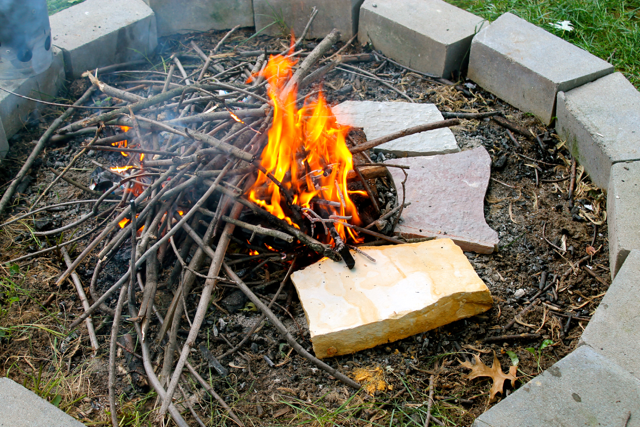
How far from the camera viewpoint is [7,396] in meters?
2.21

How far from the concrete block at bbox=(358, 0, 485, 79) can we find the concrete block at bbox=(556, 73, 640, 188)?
101cm

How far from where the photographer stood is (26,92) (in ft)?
13.2

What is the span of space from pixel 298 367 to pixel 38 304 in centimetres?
153

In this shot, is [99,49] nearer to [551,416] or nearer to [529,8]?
[529,8]

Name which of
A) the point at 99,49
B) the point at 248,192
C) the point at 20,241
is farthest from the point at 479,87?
the point at 20,241

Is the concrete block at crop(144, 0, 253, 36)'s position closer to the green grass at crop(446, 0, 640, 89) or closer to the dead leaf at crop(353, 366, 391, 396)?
the green grass at crop(446, 0, 640, 89)

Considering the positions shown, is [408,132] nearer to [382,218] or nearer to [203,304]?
[382,218]

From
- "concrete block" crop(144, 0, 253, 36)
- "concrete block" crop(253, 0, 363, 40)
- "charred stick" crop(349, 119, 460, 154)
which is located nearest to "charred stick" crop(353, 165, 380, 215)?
"charred stick" crop(349, 119, 460, 154)

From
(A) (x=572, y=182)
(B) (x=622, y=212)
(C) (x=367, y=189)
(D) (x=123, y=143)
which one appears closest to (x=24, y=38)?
(D) (x=123, y=143)

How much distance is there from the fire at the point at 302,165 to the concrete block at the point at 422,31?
5.82 feet

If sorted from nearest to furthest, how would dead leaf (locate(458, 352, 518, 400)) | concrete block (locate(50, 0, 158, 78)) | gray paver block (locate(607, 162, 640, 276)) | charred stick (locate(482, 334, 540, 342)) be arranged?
1. dead leaf (locate(458, 352, 518, 400))
2. charred stick (locate(482, 334, 540, 342))
3. gray paver block (locate(607, 162, 640, 276))
4. concrete block (locate(50, 0, 158, 78))

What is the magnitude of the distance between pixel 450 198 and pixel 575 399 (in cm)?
161

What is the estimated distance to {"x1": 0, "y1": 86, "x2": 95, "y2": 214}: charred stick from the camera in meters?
3.53

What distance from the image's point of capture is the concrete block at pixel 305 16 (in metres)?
4.88
